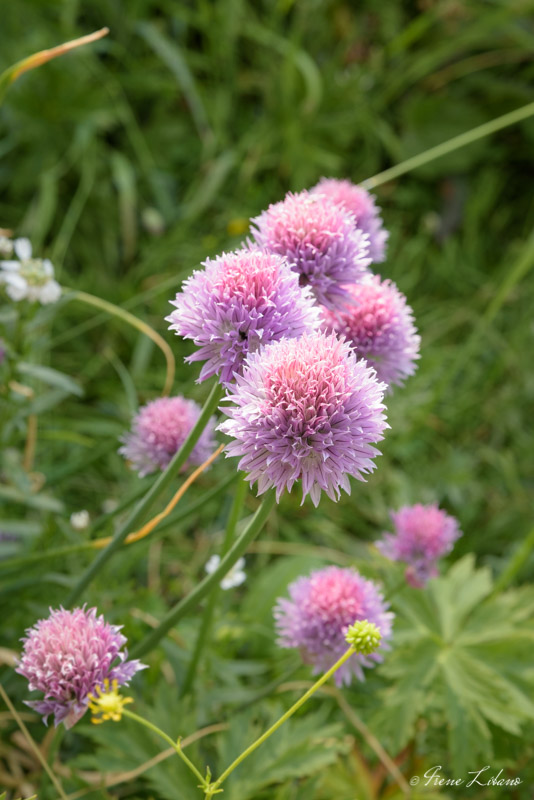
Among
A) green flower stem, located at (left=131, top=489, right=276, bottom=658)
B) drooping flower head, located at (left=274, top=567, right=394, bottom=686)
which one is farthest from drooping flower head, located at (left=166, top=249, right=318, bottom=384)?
drooping flower head, located at (left=274, top=567, right=394, bottom=686)

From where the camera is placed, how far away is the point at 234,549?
90 centimetres

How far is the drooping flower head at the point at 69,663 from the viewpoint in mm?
864

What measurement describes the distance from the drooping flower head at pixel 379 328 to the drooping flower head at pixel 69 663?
0.47 metres

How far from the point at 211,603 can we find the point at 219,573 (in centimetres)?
25

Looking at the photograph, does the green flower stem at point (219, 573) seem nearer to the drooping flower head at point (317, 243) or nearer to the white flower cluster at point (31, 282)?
the drooping flower head at point (317, 243)

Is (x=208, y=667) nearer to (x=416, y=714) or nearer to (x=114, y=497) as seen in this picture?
(x=416, y=714)

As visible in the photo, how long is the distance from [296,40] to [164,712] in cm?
208

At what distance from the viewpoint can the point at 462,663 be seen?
1.41 m

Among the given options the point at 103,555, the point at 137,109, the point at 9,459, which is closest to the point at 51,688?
the point at 103,555

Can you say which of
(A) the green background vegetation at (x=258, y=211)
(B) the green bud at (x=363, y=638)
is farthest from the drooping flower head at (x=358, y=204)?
(B) the green bud at (x=363, y=638)

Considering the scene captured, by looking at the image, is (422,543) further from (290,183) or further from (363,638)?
(290,183)

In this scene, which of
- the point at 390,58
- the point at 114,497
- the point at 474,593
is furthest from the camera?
the point at 390,58

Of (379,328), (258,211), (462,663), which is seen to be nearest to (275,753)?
(462,663)

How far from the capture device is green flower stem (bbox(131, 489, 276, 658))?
2.81 feet
